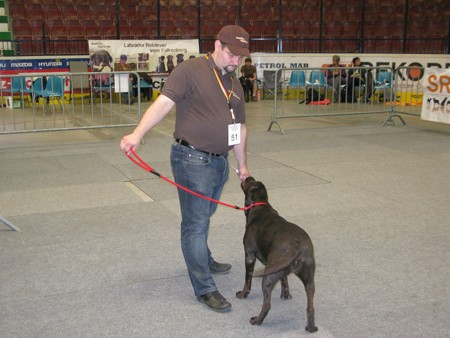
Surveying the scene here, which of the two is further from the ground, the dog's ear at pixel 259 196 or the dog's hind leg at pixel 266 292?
the dog's ear at pixel 259 196

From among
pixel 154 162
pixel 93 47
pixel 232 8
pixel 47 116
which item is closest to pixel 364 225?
pixel 154 162

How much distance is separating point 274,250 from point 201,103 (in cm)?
99

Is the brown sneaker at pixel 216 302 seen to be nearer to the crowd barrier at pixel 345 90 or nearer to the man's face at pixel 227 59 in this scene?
the man's face at pixel 227 59

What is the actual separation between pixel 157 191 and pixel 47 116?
7.74 meters

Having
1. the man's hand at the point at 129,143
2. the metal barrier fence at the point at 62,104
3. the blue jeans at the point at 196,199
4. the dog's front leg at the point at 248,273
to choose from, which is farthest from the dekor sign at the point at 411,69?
the man's hand at the point at 129,143

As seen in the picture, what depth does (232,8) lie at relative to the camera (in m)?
20.0

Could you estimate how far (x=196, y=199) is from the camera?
11.1 feet

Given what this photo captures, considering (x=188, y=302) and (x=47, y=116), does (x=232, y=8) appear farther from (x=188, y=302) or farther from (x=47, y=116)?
(x=188, y=302)

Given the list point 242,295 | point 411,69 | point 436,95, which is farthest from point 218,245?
point 411,69

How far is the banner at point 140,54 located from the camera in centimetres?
1596

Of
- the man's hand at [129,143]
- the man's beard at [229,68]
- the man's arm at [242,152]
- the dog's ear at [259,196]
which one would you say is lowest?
the dog's ear at [259,196]

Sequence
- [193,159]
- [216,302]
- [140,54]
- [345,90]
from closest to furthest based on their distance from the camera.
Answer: [193,159]
[216,302]
[345,90]
[140,54]

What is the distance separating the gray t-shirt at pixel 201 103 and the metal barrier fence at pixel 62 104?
689cm

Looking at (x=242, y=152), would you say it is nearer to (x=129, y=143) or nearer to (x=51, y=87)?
(x=129, y=143)
